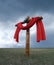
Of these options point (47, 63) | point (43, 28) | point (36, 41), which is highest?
point (43, 28)

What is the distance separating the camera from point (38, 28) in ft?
55.4

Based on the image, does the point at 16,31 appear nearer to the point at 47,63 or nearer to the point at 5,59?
the point at 5,59

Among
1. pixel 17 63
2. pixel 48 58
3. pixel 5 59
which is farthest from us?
pixel 48 58

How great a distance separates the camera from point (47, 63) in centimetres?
1553

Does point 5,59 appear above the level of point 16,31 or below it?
below

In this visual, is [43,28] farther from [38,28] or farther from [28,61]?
[28,61]

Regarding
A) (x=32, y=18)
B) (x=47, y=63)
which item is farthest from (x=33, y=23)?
(x=47, y=63)

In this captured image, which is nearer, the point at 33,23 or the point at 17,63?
the point at 17,63

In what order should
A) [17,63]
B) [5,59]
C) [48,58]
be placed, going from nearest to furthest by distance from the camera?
[17,63]
[5,59]
[48,58]

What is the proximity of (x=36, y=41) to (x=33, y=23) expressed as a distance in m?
1.43

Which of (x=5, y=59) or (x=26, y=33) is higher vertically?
(x=26, y=33)

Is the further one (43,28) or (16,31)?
(16,31)

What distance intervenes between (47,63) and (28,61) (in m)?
1.38

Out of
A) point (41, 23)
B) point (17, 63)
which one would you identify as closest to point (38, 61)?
point (17, 63)
